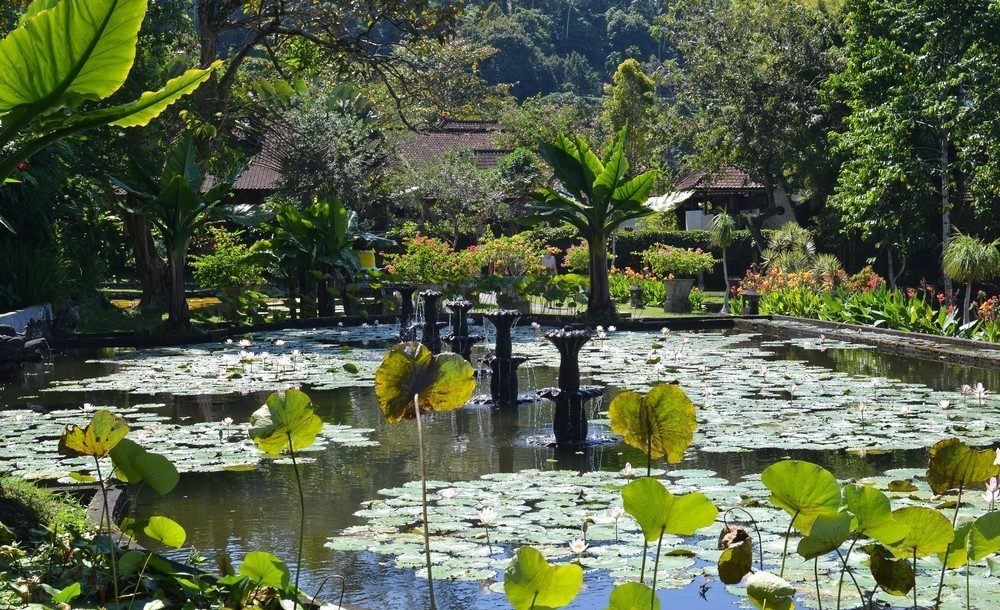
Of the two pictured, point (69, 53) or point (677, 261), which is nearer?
point (69, 53)

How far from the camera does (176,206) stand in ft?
54.7

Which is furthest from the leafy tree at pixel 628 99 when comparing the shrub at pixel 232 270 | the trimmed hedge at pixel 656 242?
the shrub at pixel 232 270

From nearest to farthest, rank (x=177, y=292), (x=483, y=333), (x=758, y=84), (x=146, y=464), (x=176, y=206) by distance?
A: (x=146, y=464)
(x=176, y=206)
(x=177, y=292)
(x=483, y=333)
(x=758, y=84)

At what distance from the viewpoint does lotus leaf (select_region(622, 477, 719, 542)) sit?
2793 millimetres

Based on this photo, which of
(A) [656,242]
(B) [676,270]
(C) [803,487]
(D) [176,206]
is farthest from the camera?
(A) [656,242]

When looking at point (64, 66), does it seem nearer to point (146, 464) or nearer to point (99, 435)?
point (99, 435)

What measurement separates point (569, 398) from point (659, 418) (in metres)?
4.92

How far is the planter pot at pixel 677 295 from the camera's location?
21.7 meters

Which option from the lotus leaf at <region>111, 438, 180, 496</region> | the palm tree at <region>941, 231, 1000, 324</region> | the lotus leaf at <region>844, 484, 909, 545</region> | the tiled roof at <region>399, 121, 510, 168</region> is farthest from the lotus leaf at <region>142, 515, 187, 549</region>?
the tiled roof at <region>399, 121, 510, 168</region>

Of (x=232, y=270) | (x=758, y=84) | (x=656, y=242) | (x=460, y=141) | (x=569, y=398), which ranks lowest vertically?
(x=569, y=398)

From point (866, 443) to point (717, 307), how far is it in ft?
49.6

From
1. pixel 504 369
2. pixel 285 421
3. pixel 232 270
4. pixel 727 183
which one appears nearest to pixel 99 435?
pixel 285 421

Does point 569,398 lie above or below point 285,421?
below

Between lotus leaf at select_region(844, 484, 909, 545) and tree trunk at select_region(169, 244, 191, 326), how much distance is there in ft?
49.9
